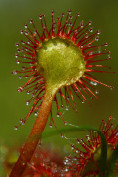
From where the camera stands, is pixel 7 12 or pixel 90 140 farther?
pixel 7 12

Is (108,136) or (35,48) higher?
(35,48)

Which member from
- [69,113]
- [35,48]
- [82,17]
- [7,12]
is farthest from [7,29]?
[35,48]

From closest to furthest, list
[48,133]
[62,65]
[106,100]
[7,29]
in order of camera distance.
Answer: [48,133] → [62,65] → [106,100] → [7,29]

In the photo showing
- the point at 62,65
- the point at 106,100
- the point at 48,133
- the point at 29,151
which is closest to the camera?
the point at 48,133

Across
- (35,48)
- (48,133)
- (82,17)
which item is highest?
(82,17)

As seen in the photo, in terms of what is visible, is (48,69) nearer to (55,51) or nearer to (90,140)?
(55,51)

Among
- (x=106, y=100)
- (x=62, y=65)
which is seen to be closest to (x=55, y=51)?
(x=62, y=65)

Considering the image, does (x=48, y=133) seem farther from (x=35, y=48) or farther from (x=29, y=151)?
(x=35, y=48)
